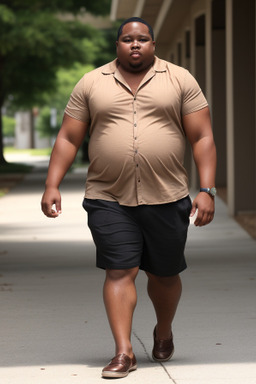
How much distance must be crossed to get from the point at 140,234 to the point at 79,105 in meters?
0.81

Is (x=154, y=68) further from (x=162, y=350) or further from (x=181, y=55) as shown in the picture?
(x=181, y=55)

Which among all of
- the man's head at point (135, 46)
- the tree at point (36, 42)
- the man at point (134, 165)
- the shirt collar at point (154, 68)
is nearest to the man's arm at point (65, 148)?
the man at point (134, 165)

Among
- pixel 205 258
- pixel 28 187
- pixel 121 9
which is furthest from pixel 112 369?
pixel 121 9

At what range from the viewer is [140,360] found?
235 inches

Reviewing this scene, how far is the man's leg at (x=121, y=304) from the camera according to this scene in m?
5.52

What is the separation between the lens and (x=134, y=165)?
5582 millimetres

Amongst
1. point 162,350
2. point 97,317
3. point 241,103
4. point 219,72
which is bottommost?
point 97,317

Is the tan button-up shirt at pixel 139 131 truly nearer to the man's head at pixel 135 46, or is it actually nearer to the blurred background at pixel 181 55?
the man's head at pixel 135 46

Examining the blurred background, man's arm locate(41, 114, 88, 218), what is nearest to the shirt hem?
man's arm locate(41, 114, 88, 218)

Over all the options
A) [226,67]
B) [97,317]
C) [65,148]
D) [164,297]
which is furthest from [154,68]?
[226,67]

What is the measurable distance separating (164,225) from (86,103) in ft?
2.70

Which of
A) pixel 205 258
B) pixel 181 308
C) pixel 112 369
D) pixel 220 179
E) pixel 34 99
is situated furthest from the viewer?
pixel 34 99

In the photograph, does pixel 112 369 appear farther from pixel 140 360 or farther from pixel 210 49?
pixel 210 49

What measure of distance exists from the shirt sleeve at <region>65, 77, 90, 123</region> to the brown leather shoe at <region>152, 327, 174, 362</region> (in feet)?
4.52
